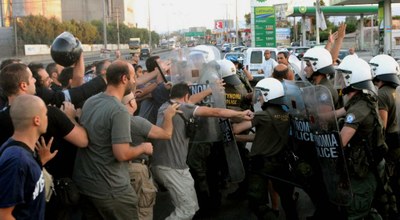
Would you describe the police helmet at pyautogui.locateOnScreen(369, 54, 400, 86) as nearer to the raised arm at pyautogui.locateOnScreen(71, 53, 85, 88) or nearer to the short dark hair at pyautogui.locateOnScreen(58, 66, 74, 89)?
the raised arm at pyautogui.locateOnScreen(71, 53, 85, 88)

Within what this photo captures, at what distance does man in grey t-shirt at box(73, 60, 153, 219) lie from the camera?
149 inches

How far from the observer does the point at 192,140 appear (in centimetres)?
562

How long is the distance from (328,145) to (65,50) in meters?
2.48

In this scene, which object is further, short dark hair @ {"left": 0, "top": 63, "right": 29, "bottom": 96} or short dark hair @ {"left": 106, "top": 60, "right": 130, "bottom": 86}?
short dark hair @ {"left": 106, "top": 60, "right": 130, "bottom": 86}

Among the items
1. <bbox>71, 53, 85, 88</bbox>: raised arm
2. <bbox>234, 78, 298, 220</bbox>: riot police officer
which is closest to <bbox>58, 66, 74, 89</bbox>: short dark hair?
<bbox>71, 53, 85, 88</bbox>: raised arm

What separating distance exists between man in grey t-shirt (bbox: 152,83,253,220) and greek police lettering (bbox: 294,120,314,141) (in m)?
0.52

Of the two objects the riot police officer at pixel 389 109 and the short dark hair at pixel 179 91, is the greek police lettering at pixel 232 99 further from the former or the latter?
the riot police officer at pixel 389 109

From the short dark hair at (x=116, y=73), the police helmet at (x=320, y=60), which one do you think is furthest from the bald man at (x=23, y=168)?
the police helmet at (x=320, y=60)

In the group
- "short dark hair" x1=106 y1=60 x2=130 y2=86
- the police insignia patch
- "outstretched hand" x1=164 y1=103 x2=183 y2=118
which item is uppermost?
"short dark hair" x1=106 y1=60 x2=130 y2=86

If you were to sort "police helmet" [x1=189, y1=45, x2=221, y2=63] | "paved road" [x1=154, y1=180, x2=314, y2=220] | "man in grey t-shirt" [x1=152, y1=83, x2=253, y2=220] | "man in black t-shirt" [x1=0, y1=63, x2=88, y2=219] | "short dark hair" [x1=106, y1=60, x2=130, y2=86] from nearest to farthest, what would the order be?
"man in black t-shirt" [x1=0, y1=63, x2=88, y2=219] → "short dark hair" [x1=106, y1=60, x2=130, y2=86] → "man in grey t-shirt" [x1=152, y1=83, x2=253, y2=220] → "paved road" [x1=154, y1=180, x2=314, y2=220] → "police helmet" [x1=189, y1=45, x2=221, y2=63]

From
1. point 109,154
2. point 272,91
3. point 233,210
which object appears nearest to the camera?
point 109,154

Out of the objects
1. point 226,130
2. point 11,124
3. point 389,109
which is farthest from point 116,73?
point 389,109

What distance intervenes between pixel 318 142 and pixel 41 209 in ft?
8.31

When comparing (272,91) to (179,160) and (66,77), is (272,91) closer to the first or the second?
(179,160)
